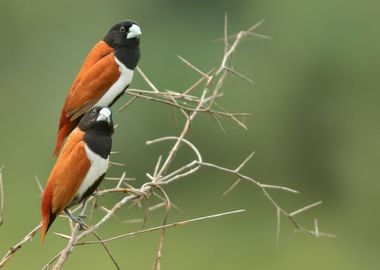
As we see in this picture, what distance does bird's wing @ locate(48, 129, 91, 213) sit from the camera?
4.41 m

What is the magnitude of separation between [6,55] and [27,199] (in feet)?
8.90

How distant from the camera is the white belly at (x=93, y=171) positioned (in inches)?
176

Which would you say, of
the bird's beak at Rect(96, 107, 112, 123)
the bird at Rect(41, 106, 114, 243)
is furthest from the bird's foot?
the bird's beak at Rect(96, 107, 112, 123)

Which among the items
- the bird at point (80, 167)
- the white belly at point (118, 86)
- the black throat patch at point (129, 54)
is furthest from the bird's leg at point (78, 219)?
the black throat patch at point (129, 54)

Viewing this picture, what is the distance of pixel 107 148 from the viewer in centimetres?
455

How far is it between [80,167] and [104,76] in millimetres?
596

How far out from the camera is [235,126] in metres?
14.0

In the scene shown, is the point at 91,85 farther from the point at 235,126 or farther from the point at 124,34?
the point at 235,126

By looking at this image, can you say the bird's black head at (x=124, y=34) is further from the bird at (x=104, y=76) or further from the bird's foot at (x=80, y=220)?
the bird's foot at (x=80, y=220)

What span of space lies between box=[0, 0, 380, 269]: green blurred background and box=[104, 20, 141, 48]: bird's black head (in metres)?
7.19

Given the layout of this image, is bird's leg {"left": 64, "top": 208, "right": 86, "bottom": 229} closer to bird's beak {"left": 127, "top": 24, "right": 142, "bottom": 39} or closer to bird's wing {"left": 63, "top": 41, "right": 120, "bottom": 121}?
bird's wing {"left": 63, "top": 41, "right": 120, "bottom": 121}

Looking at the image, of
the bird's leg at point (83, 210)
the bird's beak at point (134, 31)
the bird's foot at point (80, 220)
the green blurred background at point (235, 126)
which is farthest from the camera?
the green blurred background at point (235, 126)

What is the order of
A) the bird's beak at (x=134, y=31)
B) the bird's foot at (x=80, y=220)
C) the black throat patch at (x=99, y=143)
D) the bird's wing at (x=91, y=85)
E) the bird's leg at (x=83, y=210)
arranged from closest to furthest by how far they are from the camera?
the bird's foot at (x=80, y=220)
the bird's leg at (x=83, y=210)
the black throat patch at (x=99, y=143)
the bird's wing at (x=91, y=85)
the bird's beak at (x=134, y=31)

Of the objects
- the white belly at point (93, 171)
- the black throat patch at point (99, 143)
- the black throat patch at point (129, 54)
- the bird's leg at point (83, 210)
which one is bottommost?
the bird's leg at point (83, 210)
